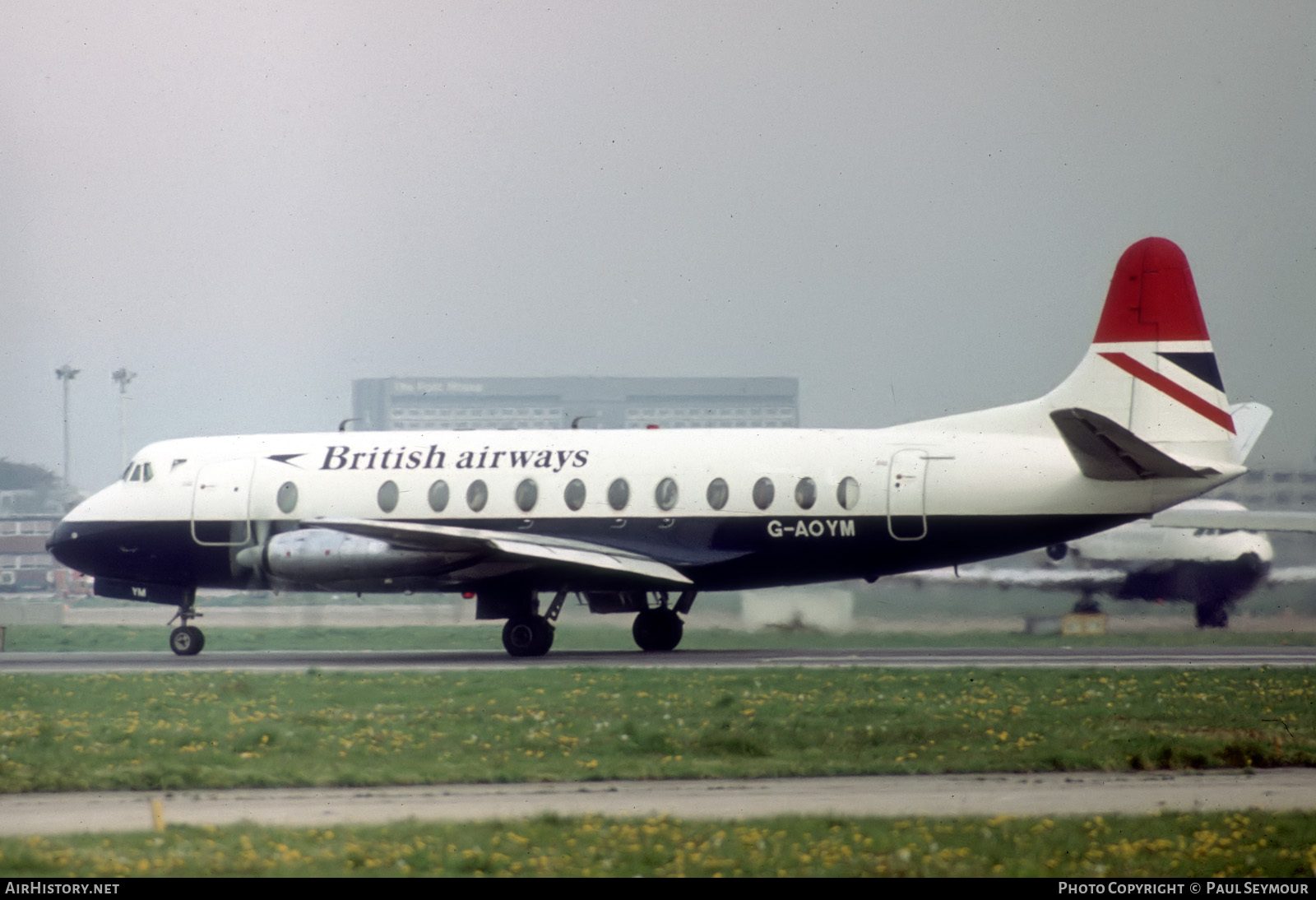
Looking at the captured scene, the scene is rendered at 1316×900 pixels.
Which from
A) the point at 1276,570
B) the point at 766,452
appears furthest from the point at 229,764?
the point at 1276,570

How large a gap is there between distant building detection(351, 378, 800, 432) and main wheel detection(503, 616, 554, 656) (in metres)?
4.34

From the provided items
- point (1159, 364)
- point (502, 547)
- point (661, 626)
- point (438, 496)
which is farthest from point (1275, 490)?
point (438, 496)

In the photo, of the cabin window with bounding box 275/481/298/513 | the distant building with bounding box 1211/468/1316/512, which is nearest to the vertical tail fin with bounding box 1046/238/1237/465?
the distant building with bounding box 1211/468/1316/512

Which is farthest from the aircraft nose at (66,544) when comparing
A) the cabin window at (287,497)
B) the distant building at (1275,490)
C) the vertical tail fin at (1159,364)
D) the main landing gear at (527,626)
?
the distant building at (1275,490)

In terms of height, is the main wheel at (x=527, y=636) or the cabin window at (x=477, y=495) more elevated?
the cabin window at (x=477, y=495)

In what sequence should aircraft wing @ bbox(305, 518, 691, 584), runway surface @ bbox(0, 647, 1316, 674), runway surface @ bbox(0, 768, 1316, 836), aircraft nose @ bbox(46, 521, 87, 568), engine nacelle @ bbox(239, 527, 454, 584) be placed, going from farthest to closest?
1. aircraft nose @ bbox(46, 521, 87, 568)
2. engine nacelle @ bbox(239, 527, 454, 584)
3. aircraft wing @ bbox(305, 518, 691, 584)
4. runway surface @ bbox(0, 647, 1316, 674)
5. runway surface @ bbox(0, 768, 1316, 836)

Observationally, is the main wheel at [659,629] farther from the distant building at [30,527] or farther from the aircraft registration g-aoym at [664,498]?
the distant building at [30,527]

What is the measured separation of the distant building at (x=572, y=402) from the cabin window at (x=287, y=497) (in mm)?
2275

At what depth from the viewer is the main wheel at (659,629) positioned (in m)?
31.3

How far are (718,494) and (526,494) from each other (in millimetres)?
3750

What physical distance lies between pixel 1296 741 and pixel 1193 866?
6983 millimetres

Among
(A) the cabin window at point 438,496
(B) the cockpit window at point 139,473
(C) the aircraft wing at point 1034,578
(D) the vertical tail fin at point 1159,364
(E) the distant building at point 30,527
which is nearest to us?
(D) the vertical tail fin at point 1159,364

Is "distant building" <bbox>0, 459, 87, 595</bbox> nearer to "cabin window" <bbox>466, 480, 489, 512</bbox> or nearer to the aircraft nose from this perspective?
the aircraft nose

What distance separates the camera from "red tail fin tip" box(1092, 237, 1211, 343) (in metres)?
27.0
